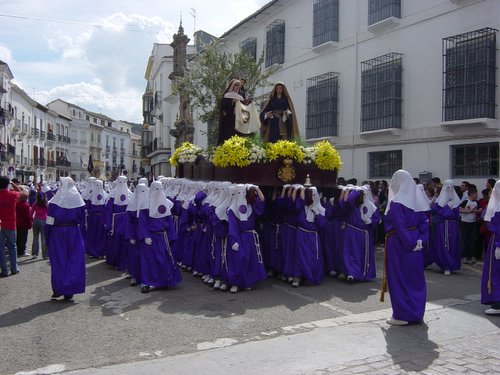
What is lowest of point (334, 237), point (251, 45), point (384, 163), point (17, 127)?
point (334, 237)

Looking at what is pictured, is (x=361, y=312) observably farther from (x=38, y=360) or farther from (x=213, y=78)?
(x=213, y=78)

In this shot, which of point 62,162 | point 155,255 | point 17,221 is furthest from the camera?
point 62,162

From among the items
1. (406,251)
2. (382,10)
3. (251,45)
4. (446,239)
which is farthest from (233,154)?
(251,45)

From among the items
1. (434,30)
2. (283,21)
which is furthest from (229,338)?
(283,21)

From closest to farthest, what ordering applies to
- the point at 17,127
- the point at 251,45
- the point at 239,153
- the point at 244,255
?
the point at 244,255
the point at 239,153
the point at 251,45
the point at 17,127

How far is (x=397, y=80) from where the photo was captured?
16891 mm

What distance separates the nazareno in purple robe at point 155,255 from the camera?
873cm

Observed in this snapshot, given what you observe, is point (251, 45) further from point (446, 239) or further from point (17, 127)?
point (17, 127)

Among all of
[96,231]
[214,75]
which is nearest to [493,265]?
[96,231]

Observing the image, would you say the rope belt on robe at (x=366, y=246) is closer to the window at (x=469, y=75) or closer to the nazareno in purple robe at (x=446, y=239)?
the nazareno in purple robe at (x=446, y=239)

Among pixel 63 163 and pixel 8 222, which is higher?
pixel 63 163

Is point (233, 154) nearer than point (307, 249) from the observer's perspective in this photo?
No

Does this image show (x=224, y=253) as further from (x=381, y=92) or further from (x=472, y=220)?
(x=381, y=92)

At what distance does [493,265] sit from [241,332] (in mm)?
3752
